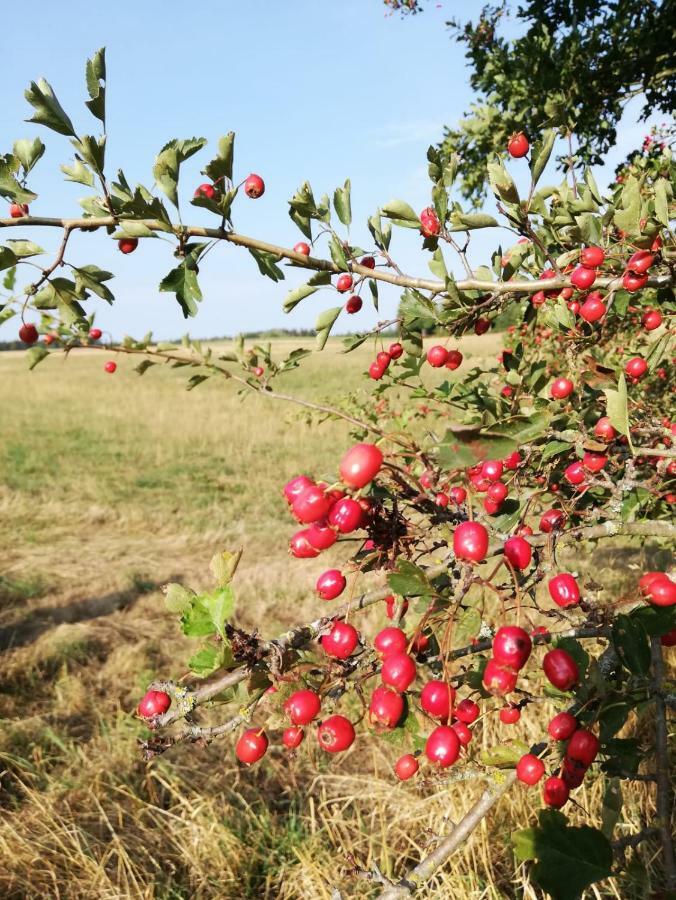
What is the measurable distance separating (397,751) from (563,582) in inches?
111

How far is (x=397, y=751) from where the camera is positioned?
11.5 ft

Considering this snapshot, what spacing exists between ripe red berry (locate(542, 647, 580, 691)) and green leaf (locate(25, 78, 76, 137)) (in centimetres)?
136

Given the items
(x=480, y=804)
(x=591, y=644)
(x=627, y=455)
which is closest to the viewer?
→ (x=480, y=804)

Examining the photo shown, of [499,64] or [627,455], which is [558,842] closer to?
[627,455]

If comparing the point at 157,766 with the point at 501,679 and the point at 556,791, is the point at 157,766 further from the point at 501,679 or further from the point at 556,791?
the point at 501,679

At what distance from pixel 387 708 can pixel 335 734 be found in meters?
0.23

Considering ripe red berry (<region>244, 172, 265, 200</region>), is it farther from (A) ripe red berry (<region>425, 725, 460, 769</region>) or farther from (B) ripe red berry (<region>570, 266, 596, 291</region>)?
(A) ripe red berry (<region>425, 725, 460, 769</region>)

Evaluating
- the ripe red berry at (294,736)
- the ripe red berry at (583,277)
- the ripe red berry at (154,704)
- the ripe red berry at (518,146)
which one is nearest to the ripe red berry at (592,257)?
the ripe red berry at (583,277)

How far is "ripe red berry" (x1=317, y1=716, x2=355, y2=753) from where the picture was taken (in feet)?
3.79

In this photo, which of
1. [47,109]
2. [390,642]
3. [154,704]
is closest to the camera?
Result: [390,642]

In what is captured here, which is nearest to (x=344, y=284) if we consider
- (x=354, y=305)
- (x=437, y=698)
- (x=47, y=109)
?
(x=354, y=305)

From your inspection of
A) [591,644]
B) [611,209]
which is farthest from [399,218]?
[591,644]

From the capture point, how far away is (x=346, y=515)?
→ 3.02 ft

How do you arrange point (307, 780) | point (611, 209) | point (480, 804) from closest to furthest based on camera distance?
point (480, 804) → point (611, 209) → point (307, 780)
